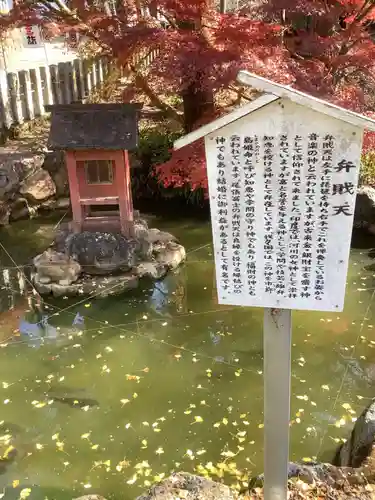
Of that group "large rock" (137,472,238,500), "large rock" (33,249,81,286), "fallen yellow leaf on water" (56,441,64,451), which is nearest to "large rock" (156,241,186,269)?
"large rock" (33,249,81,286)

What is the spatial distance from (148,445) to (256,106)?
11.4 feet

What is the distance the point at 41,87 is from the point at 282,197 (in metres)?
12.7

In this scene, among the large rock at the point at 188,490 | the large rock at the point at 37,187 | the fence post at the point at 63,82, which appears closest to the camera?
the large rock at the point at 188,490

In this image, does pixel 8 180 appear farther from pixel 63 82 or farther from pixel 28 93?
pixel 63 82

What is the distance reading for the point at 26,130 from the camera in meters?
13.1

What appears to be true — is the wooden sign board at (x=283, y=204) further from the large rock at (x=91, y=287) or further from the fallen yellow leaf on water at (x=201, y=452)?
the large rock at (x=91, y=287)

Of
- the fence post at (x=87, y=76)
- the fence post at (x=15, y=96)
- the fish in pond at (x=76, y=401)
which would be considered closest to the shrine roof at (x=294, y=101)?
the fish in pond at (x=76, y=401)

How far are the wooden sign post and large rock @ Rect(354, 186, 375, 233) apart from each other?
23.8 feet

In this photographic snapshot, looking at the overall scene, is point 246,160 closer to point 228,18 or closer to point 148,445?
point 148,445

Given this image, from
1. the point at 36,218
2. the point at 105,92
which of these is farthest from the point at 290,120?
the point at 105,92

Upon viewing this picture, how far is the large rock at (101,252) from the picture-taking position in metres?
7.81

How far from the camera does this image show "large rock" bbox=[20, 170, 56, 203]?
10852 mm

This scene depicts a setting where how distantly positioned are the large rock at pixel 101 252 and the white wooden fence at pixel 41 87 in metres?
5.88

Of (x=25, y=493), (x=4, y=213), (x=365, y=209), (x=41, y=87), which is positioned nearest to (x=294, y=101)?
(x=25, y=493)
